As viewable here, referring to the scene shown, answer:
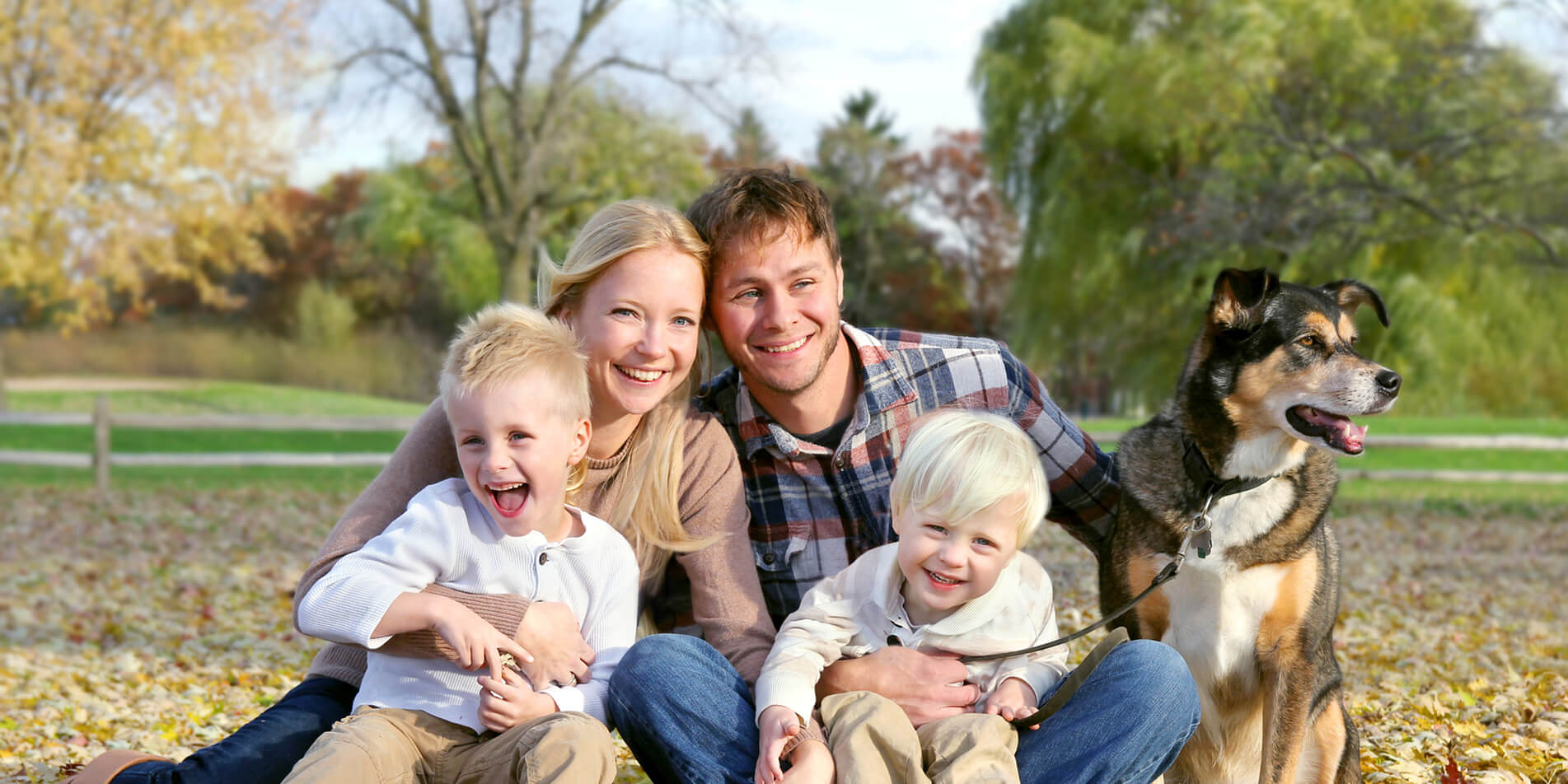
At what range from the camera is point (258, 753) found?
292cm

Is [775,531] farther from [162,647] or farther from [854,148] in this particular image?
[854,148]

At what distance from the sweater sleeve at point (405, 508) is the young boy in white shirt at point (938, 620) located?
660 millimetres

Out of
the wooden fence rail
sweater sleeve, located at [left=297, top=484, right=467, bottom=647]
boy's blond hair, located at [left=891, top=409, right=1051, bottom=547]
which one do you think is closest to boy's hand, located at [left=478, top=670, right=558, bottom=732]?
sweater sleeve, located at [left=297, top=484, right=467, bottom=647]

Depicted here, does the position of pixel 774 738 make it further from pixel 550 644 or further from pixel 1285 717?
pixel 1285 717

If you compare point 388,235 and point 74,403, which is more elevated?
point 388,235

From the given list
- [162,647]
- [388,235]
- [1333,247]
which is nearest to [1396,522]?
[1333,247]

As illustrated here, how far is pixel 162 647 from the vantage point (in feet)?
21.6

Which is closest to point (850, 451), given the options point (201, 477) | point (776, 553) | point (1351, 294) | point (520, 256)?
point (776, 553)

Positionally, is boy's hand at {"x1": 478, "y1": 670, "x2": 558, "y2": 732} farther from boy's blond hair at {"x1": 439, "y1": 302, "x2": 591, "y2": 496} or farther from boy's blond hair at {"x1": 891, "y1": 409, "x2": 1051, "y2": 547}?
boy's blond hair at {"x1": 891, "y1": 409, "x2": 1051, "y2": 547}

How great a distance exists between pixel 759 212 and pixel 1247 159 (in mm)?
14383

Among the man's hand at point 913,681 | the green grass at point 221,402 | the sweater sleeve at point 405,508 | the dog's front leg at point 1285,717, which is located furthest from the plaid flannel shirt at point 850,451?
the green grass at point 221,402

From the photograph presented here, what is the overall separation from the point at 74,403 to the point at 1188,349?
29.8 metres

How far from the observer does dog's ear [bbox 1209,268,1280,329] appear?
10.9 ft

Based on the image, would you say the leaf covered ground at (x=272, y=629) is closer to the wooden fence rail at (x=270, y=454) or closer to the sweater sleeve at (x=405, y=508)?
the sweater sleeve at (x=405, y=508)
